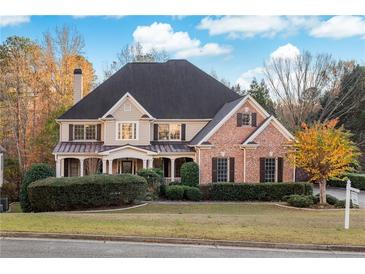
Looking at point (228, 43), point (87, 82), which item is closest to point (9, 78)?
point (87, 82)

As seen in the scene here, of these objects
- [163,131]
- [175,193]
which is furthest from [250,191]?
[163,131]

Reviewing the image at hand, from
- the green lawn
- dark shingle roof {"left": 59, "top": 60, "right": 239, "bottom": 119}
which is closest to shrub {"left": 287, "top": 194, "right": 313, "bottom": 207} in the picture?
the green lawn

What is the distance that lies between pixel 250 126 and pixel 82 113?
1072cm

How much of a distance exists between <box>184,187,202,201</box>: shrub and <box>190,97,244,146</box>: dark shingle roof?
3841 mm

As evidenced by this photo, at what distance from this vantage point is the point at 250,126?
23.8 m

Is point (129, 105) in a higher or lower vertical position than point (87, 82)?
lower

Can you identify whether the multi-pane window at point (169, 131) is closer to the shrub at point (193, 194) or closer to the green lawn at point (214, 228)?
the shrub at point (193, 194)

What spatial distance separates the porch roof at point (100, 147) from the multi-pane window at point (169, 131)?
448 millimetres

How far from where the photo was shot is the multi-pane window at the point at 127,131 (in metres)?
25.7

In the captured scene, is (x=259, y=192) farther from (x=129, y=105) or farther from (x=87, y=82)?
(x=87, y=82)

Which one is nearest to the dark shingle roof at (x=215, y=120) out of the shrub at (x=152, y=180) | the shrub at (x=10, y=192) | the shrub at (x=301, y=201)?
the shrub at (x=152, y=180)

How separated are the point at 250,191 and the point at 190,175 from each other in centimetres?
335
